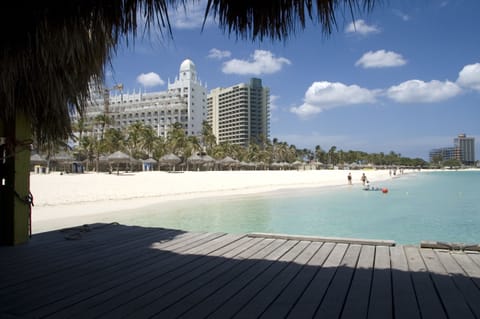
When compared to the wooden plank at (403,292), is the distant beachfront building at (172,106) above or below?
above

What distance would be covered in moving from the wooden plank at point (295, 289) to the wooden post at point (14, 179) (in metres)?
3.24

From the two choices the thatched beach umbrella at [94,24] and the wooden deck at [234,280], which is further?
the wooden deck at [234,280]

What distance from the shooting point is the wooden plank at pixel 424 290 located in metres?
2.24

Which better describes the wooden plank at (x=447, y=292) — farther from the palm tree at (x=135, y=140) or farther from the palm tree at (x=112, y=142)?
the palm tree at (x=135, y=140)

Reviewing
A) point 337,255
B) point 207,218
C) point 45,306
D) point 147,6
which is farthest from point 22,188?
point 207,218

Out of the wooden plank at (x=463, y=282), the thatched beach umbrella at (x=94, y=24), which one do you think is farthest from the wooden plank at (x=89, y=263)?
the wooden plank at (x=463, y=282)

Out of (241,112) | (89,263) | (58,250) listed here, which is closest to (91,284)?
(89,263)

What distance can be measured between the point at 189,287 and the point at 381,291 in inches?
58.6

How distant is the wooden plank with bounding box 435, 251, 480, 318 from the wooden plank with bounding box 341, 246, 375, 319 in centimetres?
66

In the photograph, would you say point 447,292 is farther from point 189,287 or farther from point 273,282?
point 189,287

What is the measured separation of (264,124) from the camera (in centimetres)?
14050

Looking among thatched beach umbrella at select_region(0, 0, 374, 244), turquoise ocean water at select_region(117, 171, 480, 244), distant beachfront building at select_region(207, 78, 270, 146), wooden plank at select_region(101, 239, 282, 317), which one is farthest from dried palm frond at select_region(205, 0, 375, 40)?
distant beachfront building at select_region(207, 78, 270, 146)

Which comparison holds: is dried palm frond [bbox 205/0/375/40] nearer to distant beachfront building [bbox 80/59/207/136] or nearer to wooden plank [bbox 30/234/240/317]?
wooden plank [bbox 30/234/240/317]

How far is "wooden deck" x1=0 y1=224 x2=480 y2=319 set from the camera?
2295 mm
